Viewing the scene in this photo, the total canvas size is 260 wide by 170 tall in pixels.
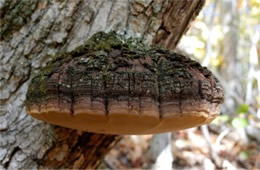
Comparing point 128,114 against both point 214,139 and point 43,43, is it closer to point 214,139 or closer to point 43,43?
point 43,43

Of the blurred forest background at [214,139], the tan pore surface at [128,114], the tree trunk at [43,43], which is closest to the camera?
the tan pore surface at [128,114]

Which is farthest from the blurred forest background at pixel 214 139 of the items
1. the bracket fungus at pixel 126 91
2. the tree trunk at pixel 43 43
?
the bracket fungus at pixel 126 91

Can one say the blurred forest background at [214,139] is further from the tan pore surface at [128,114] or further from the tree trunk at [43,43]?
the tan pore surface at [128,114]

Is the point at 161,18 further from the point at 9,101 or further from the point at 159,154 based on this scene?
the point at 159,154

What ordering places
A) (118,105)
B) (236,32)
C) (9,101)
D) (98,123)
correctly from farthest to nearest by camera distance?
(236,32), (9,101), (98,123), (118,105)

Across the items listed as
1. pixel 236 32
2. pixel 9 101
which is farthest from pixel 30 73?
pixel 236 32

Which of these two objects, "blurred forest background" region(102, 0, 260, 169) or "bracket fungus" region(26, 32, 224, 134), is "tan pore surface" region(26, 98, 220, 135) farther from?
"blurred forest background" region(102, 0, 260, 169)

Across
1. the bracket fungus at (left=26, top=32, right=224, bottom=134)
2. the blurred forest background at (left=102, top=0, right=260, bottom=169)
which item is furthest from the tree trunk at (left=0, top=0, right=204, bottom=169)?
the blurred forest background at (left=102, top=0, right=260, bottom=169)
